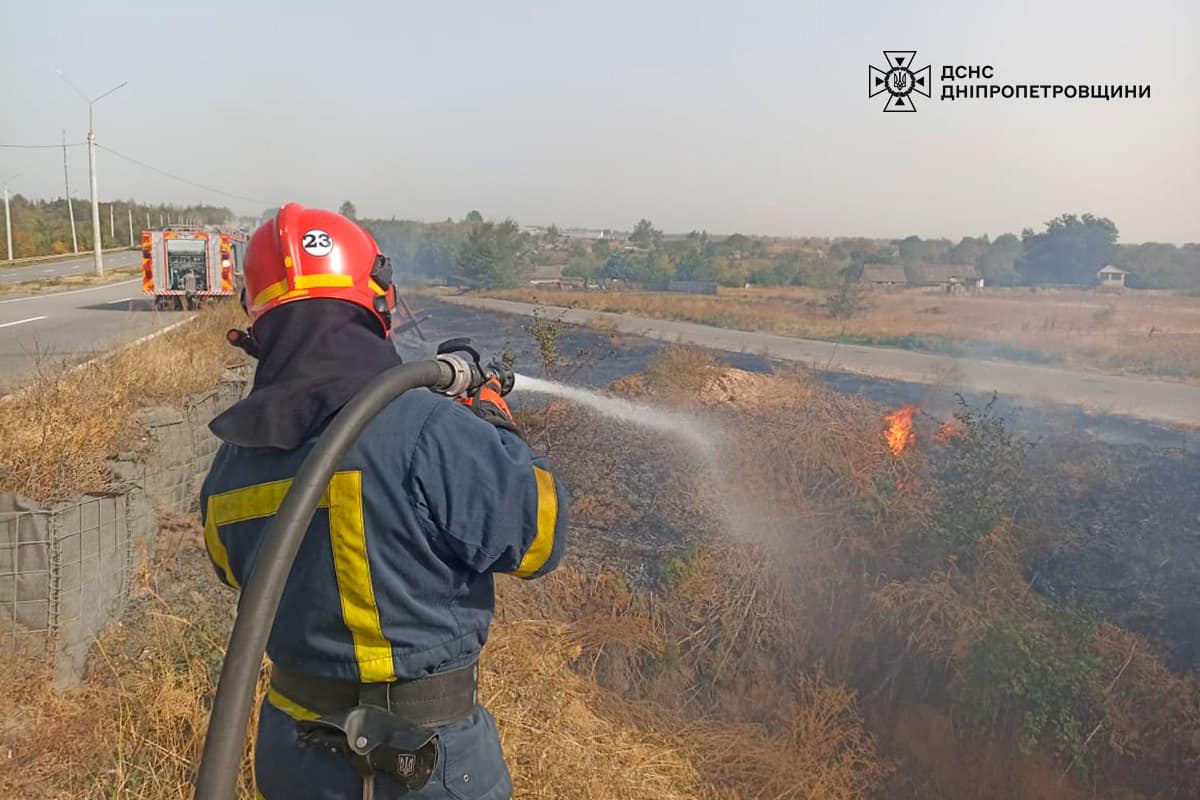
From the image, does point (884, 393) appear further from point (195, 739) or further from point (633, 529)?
point (195, 739)

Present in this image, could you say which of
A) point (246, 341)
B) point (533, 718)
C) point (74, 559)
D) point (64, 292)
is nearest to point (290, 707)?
point (246, 341)

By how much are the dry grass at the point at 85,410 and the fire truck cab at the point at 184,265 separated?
8225 millimetres

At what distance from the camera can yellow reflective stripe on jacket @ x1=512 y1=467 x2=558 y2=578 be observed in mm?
1740

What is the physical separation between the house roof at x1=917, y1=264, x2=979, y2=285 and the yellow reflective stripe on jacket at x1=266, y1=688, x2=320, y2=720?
23621 millimetres

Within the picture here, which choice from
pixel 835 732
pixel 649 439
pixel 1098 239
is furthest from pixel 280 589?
pixel 1098 239

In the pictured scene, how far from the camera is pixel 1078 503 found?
830 centimetres

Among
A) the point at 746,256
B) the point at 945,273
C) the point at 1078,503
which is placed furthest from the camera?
the point at 746,256

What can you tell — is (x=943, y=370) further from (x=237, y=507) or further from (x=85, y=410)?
(x=237, y=507)

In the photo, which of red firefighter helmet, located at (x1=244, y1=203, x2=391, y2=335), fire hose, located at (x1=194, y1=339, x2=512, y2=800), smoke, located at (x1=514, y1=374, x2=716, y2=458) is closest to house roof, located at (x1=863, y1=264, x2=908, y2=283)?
smoke, located at (x1=514, y1=374, x2=716, y2=458)

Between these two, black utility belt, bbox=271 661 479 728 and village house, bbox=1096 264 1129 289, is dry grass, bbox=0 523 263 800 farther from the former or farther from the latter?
village house, bbox=1096 264 1129 289

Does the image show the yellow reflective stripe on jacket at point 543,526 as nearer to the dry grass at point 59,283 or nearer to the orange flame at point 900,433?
the orange flame at point 900,433

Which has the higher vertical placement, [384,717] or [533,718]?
[384,717]

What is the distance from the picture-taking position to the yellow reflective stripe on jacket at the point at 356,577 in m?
1.64

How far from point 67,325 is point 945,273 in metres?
20.9
